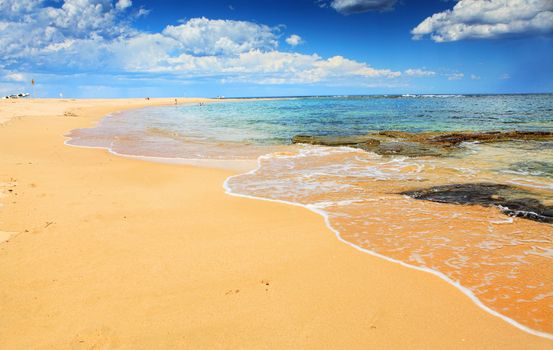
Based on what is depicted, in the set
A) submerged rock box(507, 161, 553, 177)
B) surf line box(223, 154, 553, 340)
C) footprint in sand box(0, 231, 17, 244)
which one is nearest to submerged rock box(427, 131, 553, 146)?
submerged rock box(507, 161, 553, 177)

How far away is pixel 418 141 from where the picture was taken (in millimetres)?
18484

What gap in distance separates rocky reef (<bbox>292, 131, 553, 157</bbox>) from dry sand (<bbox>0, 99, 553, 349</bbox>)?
9655 mm

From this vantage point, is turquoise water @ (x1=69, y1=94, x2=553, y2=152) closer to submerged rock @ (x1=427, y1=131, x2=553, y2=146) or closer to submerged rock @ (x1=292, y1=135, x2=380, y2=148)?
submerged rock @ (x1=292, y1=135, x2=380, y2=148)

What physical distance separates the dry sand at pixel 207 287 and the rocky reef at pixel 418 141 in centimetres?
966

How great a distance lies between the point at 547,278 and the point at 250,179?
7221mm

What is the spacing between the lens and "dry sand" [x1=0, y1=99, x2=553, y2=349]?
11.2 feet

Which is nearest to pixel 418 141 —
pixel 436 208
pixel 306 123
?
pixel 436 208

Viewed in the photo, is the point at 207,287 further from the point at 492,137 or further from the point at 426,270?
the point at 492,137

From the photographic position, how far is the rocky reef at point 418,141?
50.2 ft

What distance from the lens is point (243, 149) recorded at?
16.8m

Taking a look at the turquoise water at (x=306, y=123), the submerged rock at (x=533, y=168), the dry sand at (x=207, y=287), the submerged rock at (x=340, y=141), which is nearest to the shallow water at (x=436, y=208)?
the submerged rock at (x=533, y=168)

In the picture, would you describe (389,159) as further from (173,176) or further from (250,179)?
(173,176)

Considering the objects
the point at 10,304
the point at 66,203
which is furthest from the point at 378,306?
the point at 66,203

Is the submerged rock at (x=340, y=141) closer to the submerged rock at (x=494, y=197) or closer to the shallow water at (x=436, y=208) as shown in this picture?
the shallow water at (x=436, y=208)
